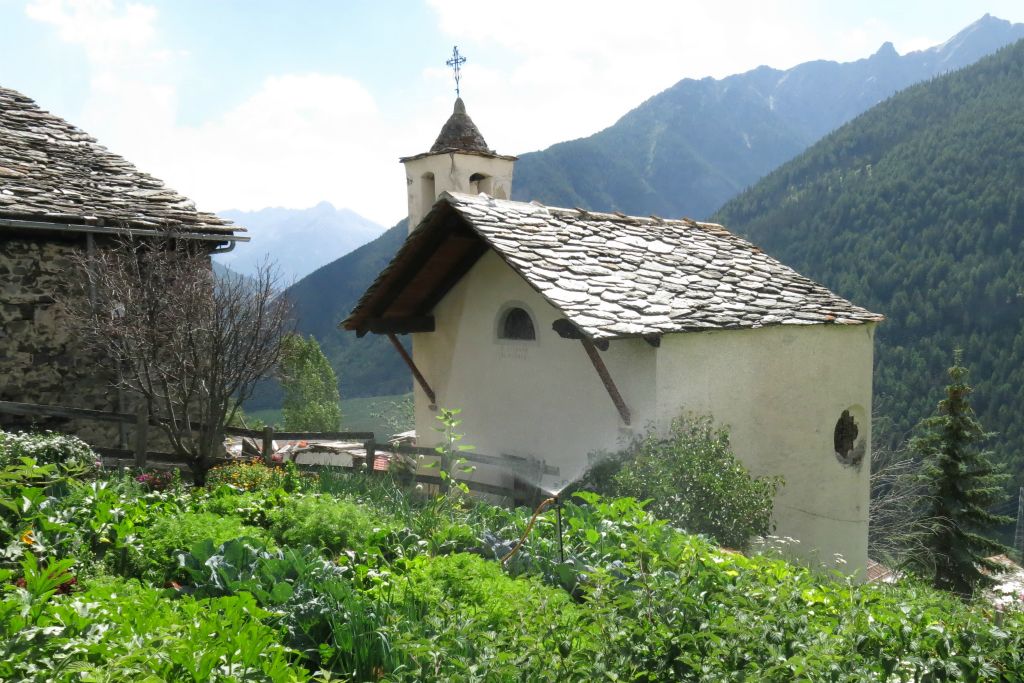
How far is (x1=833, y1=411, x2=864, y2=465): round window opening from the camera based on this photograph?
34.9ft

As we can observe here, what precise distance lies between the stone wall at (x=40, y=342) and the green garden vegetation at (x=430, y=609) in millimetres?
5057

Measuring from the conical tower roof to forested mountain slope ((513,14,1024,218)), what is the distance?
94.1 m

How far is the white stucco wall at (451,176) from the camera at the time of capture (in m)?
13.6

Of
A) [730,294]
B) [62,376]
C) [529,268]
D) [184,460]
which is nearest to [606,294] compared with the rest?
[529,268]

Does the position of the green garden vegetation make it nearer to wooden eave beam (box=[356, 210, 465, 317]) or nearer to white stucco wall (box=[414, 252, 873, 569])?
white stucco wall (box=[414, 252, 873, 569])

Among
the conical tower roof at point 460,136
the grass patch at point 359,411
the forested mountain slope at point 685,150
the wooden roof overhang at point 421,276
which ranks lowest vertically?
the grass patch at point 359,411

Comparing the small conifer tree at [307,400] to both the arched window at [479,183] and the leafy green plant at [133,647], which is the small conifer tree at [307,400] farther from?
the leafy green plant at [133,647]

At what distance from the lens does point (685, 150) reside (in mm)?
165500

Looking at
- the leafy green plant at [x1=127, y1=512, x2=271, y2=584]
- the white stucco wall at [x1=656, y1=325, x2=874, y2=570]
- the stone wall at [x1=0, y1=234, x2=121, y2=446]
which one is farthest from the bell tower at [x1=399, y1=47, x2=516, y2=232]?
the leafy green plant at [x1=127, y1=512, x2=271, y2=584]

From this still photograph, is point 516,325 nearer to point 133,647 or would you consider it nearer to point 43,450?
point 43,450

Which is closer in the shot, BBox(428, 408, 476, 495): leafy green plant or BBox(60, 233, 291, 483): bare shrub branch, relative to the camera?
BBox(428, 408, 476, 495): leafy green plant

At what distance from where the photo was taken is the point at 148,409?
1073 cm

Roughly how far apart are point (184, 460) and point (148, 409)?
2.19 metres

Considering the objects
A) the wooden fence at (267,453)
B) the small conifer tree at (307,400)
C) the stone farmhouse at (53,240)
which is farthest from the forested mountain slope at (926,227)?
the stone farmhouse at (53,240)
